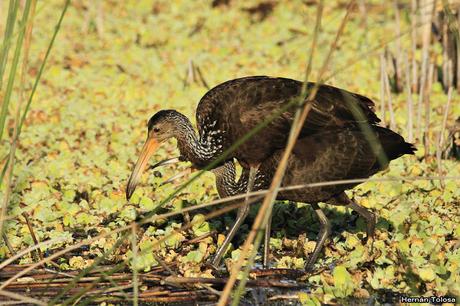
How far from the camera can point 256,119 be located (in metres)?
5.25

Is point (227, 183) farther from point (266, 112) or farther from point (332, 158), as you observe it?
point (332, 158)

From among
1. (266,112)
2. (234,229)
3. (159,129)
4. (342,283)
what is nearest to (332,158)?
(266,112)

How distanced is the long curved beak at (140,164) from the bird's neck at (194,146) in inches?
7.0

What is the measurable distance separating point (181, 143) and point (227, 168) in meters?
0.34

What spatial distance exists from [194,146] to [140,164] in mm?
371

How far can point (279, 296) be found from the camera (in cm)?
462

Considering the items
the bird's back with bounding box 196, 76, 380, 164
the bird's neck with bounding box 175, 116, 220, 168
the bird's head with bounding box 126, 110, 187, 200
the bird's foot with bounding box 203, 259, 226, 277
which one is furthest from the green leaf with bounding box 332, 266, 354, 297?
the bird's head with bounding box 126, 110, 187, 200

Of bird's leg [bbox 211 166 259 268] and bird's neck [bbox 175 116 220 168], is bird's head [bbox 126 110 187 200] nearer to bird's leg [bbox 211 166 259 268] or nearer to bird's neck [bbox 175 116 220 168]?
bird's neck [bbox 175 116 220 168]

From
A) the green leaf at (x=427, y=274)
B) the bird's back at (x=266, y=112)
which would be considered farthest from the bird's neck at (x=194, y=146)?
the green leaf at (x=427, y=274)

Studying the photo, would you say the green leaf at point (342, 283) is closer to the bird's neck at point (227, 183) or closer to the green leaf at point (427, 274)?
the green leaf at point (427, 274)

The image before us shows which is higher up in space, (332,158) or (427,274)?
(332,158)

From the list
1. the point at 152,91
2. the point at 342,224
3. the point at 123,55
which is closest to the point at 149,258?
the point at 342,224

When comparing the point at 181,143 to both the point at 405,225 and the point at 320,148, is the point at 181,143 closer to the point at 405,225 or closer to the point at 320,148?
the point at 320,148

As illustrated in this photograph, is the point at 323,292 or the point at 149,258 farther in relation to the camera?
the point at 149,258
